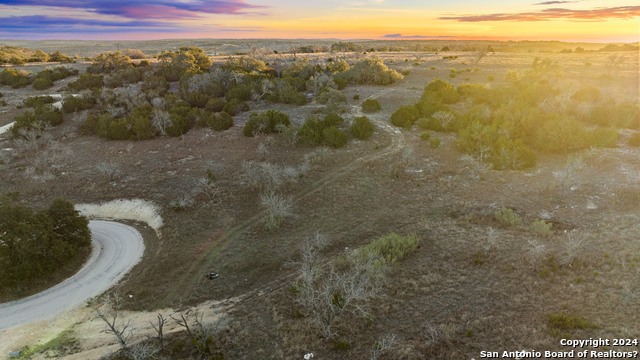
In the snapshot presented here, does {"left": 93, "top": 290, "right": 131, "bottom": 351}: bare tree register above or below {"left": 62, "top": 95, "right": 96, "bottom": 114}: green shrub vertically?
below

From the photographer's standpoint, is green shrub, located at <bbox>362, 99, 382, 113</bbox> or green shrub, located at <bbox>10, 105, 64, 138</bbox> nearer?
green shrub, located at <bbox>10, 105, 64, 138</bbox>

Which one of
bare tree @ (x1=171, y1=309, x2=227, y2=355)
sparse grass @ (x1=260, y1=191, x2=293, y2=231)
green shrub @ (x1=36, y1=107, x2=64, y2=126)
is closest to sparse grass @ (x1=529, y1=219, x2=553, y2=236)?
sparse grass @ (x1=260, y1=191, x2=293, y2=231)

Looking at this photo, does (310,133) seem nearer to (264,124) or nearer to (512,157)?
(264,124)

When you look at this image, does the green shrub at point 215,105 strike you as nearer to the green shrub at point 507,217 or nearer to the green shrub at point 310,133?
the green shrub at point 310,133

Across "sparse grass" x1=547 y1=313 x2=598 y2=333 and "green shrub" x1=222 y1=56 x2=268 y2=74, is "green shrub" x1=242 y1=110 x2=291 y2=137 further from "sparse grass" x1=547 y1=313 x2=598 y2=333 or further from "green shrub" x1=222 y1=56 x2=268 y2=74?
"sparse grass" x1=547 y1=313 x2=598 y2=333

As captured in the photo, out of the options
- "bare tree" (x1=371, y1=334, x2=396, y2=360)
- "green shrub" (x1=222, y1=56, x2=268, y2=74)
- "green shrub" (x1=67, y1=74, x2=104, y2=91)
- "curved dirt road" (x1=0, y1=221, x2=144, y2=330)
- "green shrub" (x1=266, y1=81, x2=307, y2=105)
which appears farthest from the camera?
"green shrub" (x1=222, y1=56, x2=268, y2=74)

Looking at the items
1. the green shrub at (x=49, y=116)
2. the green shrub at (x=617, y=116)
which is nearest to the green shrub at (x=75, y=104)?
the green shrub at (x=49, y=116)

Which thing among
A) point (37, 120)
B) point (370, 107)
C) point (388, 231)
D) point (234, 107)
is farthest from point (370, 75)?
point (37, 120)
